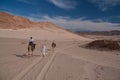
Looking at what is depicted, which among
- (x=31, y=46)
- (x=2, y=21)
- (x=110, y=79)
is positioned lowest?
(x=110, y=79)

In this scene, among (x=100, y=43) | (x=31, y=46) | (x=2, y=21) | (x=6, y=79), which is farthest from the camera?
(x=2, y=21)

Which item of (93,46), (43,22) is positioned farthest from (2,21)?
(93,46)

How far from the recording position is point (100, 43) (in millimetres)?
34406

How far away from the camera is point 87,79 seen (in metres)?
9.49

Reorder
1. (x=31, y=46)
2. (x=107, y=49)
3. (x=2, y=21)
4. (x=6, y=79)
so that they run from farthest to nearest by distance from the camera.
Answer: (x=2, y=21) < (x=107, y=49) < (x=31, y=46) < (x=6, y=79)

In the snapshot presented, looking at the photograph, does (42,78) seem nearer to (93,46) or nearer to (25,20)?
(93,46)

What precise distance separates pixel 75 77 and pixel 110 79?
175 cm

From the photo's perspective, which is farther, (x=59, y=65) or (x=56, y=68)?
(x=59, y=65)

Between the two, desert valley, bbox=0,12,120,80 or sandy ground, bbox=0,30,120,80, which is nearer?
sandy ground, bbox=0,30,120,80

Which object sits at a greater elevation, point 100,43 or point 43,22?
point 43,22

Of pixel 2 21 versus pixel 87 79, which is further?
pixel 2 21

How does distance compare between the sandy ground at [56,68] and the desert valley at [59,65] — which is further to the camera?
the desert valley at [59,65]

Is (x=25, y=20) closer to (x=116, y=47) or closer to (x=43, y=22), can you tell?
(x=43, y=22)

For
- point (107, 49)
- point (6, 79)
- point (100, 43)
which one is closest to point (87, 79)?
point (6, 79)
